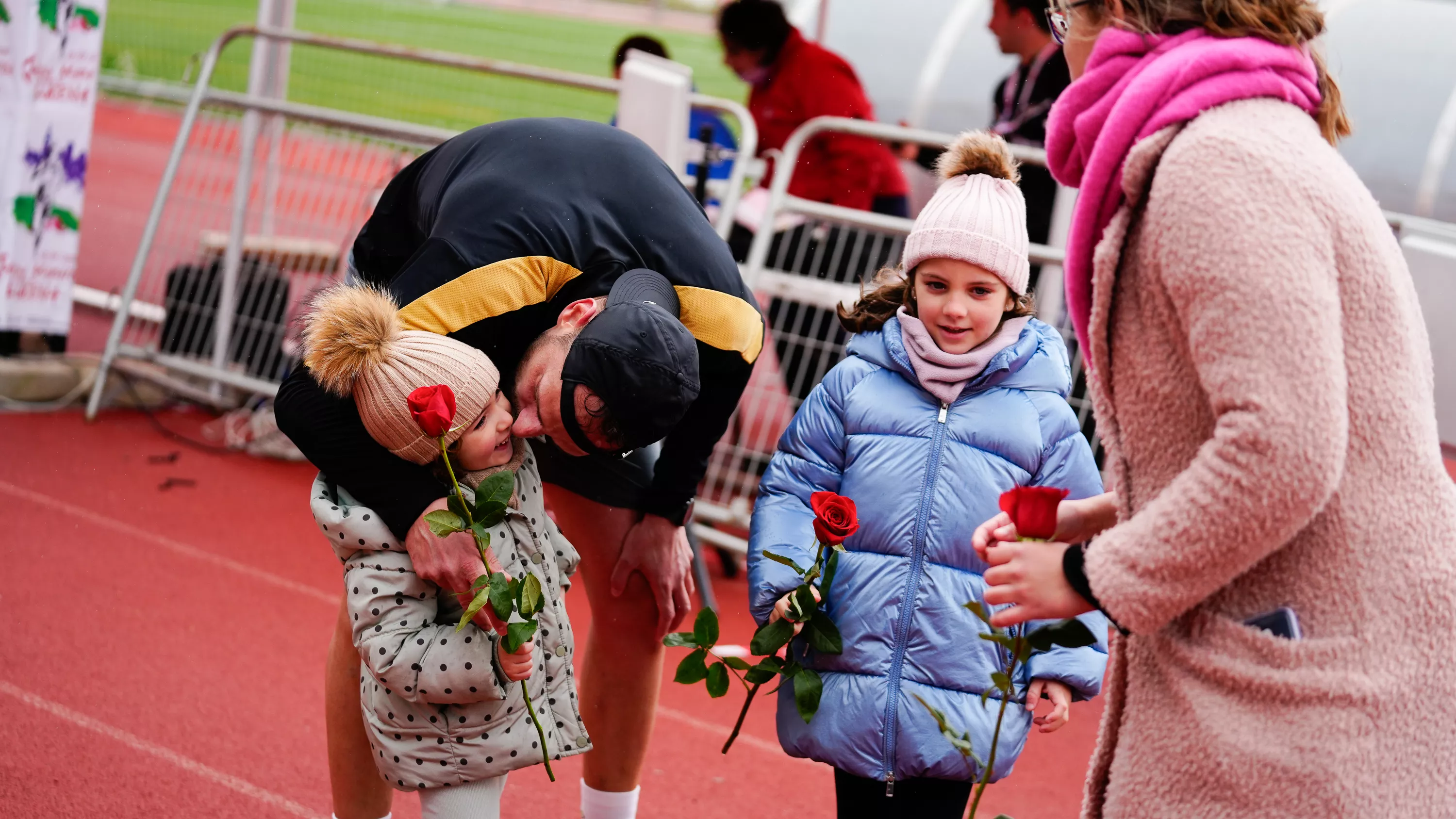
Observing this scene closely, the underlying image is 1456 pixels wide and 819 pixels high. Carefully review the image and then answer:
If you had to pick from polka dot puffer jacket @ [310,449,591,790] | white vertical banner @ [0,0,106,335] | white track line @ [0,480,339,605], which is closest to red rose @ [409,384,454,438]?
polka dot puffer jacket @ [310,449,591,790]

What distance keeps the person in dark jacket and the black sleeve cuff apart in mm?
890

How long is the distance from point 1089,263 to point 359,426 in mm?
1347

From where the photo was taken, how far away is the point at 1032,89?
588cm

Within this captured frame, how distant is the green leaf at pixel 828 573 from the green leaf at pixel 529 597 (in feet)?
1.61

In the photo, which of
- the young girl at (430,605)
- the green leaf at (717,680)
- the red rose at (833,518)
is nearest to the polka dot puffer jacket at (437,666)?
the young girl at (430,605)

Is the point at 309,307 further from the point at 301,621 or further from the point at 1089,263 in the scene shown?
the point at 301,621

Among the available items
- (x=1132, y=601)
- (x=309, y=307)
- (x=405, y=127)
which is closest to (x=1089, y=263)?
(x=1132, y=601)

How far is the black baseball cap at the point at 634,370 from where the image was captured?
219 centimetres

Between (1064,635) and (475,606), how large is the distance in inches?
37.6

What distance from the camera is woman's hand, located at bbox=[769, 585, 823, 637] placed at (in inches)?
94.1

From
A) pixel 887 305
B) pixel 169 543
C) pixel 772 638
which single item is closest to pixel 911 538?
pixel 772 638

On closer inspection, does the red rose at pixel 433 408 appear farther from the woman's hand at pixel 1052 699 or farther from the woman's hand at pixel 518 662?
the woman's hand at pixel 1052 699

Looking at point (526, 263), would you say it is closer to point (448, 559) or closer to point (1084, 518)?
point (448, 559)

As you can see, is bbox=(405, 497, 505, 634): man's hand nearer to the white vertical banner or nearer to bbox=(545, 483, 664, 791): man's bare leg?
bbox=(545, 483, 664, 791): man's bare leg
